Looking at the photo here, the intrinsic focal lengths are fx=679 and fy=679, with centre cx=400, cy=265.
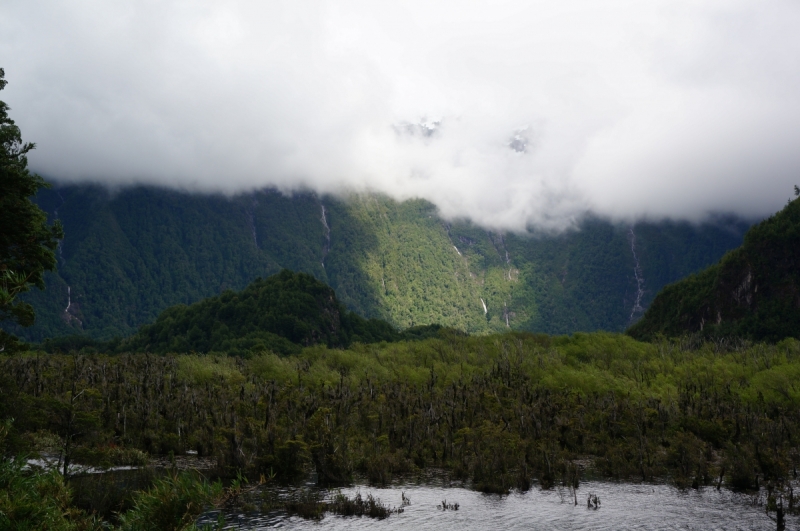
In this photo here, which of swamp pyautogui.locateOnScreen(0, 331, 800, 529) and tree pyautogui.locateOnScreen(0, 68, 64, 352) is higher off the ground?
tree pyautogui.locateOnScreen(0, 68, 64, 352)

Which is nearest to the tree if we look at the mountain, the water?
the water

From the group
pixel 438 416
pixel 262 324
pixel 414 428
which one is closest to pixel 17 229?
pixel 414 428

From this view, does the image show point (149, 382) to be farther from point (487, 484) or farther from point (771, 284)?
point (771, 284)

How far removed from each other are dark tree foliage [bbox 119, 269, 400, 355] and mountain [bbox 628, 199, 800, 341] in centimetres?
7712

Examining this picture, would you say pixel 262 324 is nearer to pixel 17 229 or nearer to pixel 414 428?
pixel 414 428

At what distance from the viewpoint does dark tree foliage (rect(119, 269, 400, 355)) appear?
135625mm

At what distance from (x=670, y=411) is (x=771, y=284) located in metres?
123

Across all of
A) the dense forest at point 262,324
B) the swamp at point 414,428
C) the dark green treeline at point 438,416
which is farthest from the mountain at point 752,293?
the dense forest at point 262,324

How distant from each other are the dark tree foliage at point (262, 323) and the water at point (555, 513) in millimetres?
90459

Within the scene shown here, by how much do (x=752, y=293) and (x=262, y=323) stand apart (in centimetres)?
11858

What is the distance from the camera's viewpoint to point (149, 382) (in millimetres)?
71625

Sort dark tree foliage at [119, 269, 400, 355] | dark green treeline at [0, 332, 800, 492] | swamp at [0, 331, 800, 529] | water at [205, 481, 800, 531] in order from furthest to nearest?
dark tree foliage at [119, 269, 400, 355] < dark green treeline at [0, 332, 800, 492] < swamp at [0, 331, 800, 529] < water at [205, 481, 800, 531]

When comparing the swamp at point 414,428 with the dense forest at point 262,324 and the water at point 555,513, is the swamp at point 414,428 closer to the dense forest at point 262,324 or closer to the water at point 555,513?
the water at point 555,513

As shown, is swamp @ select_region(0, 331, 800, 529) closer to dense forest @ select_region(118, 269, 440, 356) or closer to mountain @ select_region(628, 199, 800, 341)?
dense forest @ select_region(118, 269, 440, 356)
